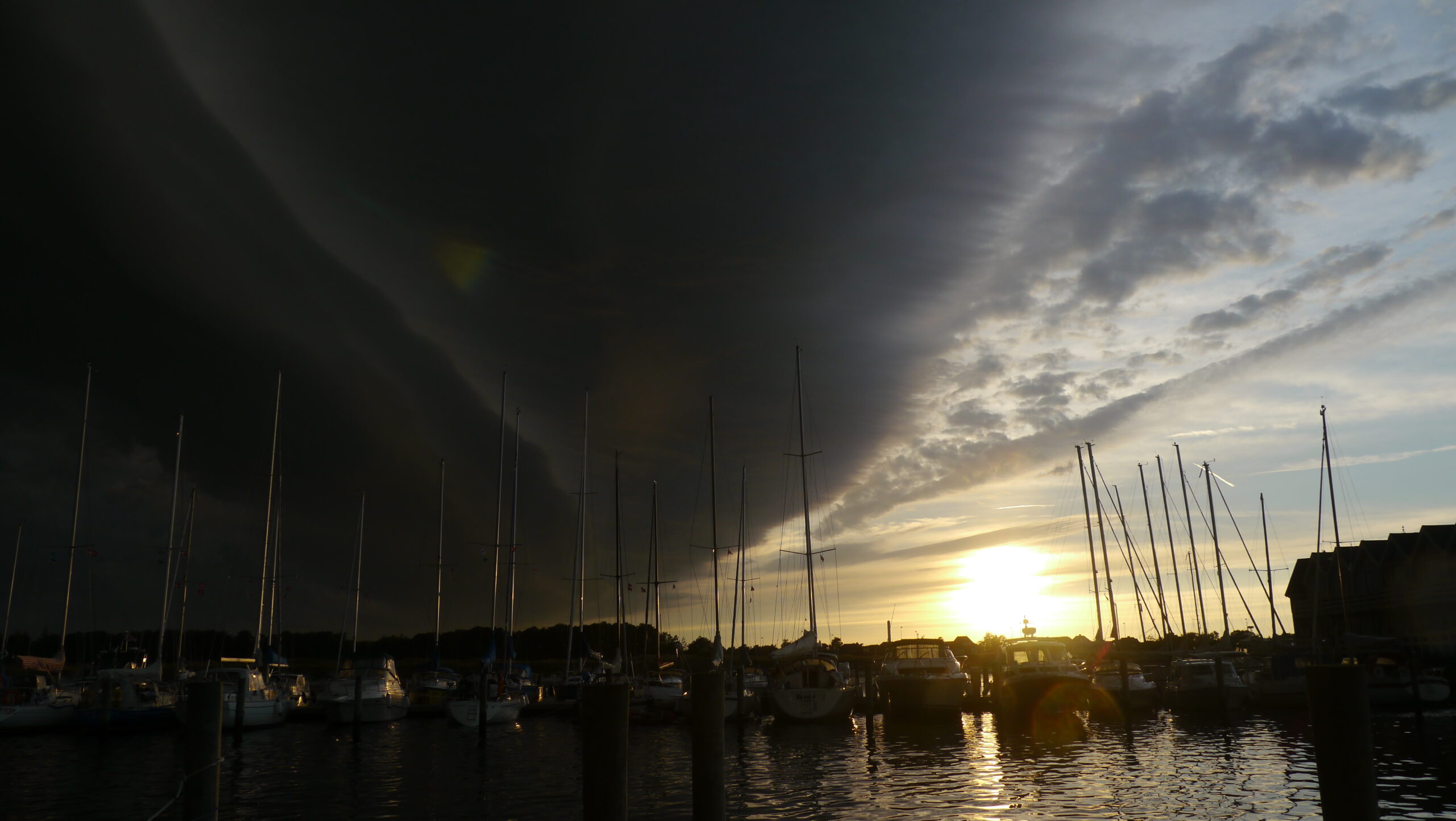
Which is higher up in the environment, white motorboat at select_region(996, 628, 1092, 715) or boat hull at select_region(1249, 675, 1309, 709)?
white motorboat at select_region(996, 628, 1092, 715)

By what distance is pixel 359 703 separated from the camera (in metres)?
46.3

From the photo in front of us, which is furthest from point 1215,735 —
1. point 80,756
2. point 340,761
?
point 80,756

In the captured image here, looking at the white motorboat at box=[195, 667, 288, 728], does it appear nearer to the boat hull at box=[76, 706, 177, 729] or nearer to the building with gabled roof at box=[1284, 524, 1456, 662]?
the boat hull at box=[76, 706, 177, 729]

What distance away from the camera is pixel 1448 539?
6028 cm

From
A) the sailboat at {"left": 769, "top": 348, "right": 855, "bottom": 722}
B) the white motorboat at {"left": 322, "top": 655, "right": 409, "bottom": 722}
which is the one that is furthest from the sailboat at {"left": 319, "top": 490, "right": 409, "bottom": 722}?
the sailboat at {"left": 769, "top": 348, "right": 855, "bottom": 722}

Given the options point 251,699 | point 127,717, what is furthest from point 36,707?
point 251,699

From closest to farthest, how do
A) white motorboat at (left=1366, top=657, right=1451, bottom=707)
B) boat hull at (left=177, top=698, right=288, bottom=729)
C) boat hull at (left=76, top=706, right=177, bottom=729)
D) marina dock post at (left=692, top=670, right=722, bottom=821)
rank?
marina dock post at (left=692, top=670, right=722, bottom=821) → white motorboat at (left=1366, top=657, right=1451, bottom=707) → boat hull at (left=76, top=706, right=177, bottom=729) → boat hull at (left=177, top=698, right=288, bottom=729)

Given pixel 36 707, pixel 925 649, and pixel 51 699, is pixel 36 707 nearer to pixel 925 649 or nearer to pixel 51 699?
pixel 51 699

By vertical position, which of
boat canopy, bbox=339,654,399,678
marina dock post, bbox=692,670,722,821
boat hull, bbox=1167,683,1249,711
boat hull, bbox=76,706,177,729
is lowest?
boat hull, bbox=1167,683,1249,711

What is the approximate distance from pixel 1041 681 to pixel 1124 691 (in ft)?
25.1

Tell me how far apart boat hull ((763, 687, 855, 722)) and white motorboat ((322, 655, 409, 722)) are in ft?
75.1

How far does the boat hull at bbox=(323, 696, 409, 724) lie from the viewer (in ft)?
155

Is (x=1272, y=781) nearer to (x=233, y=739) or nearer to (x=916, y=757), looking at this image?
(x=916, y=757)

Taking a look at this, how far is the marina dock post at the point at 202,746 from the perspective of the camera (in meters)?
9.58
